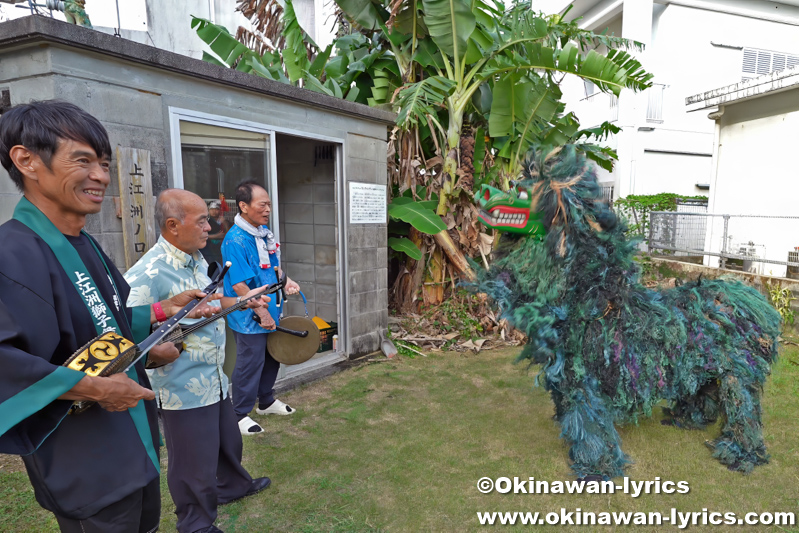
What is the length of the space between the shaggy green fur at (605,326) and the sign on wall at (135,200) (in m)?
2.28

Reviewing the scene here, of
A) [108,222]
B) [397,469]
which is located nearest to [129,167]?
[108,222]

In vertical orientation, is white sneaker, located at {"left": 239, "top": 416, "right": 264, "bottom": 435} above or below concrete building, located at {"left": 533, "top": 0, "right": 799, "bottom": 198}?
below

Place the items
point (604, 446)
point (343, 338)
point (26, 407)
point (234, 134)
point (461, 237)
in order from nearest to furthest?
point (26, 407)
point (604, 446)
point (234, 134)
point (343, 338)
point (461, 237)

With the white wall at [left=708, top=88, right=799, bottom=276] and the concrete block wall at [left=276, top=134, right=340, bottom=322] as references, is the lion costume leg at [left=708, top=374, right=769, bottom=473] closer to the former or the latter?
the concrete block wall at [left=276, top=134, right=340, bottom=322]

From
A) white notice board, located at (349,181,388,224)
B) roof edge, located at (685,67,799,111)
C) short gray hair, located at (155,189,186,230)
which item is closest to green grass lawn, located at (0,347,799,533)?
short gray hair, located at (155,189,186,230)

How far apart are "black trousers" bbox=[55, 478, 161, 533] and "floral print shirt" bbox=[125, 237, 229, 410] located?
53cm

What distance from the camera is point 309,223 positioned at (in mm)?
5414

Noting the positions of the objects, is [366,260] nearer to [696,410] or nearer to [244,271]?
[244,271]

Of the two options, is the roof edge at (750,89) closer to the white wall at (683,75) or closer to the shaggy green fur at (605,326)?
the white wall at (683,75)

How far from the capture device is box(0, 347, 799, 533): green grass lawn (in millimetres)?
2541

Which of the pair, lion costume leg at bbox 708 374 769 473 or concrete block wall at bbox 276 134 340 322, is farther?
concrete block wall at bbox 276 134 340 322

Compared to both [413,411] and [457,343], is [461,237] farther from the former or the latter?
[413,411]

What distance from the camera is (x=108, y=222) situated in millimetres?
2943

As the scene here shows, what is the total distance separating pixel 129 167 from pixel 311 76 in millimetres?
3196
